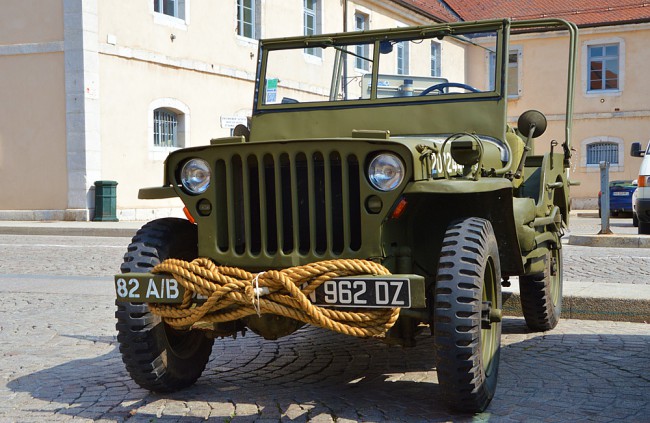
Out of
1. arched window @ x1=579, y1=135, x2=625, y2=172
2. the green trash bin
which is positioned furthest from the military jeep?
arched window @ x1=579, y1=135, x2=625, y2=172

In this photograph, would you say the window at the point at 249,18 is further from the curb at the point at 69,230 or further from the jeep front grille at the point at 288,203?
the jeep front grille at the point at 288,203

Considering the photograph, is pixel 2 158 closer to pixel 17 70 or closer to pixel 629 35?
pixel 17 70

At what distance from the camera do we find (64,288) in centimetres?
852

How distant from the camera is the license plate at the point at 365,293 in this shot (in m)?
3.91

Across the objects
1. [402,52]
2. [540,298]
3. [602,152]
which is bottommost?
[540,298]

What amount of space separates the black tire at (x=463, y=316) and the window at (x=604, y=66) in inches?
1197

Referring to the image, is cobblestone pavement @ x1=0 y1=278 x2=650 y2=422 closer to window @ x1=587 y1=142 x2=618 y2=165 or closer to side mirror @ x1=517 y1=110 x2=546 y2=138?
side mirror @ x1=517 y1=110 x2=546 y2=138

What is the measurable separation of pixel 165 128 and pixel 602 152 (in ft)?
58.5

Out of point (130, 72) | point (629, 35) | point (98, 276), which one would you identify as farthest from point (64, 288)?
point (629, 35)

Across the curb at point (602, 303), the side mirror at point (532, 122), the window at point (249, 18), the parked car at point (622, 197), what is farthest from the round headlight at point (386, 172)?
the parked car at point (622, 197)

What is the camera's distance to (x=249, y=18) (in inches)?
942

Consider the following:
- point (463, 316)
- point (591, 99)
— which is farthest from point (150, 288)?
point (591, 99)

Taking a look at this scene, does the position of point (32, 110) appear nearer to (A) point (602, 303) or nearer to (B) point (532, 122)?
(A) point (602, 303)

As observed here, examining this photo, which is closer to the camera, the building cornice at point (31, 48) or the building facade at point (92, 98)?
the building facade at point (92, 98)
